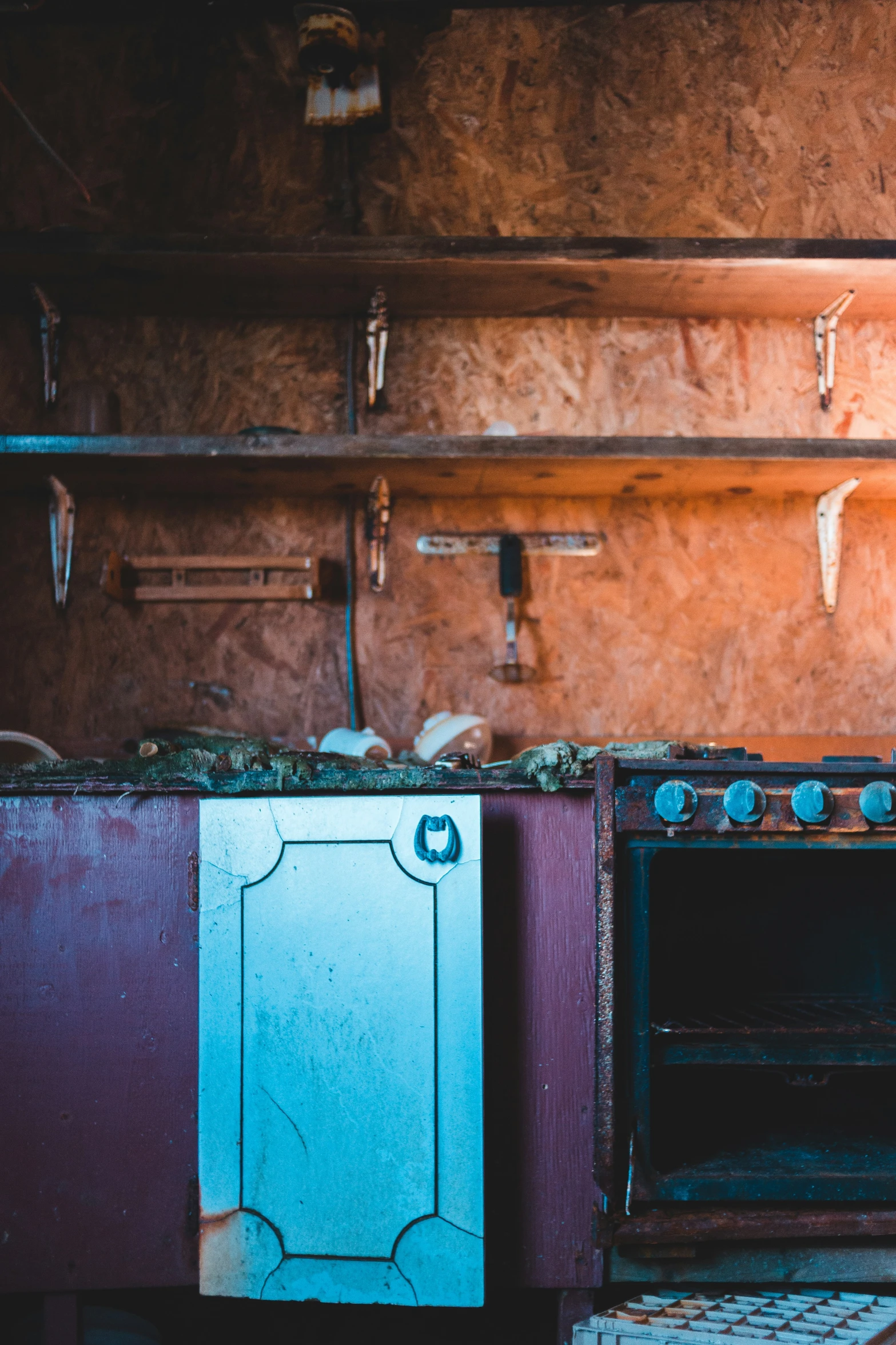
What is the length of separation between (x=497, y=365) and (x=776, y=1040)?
6.44ft

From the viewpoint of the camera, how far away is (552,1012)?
4.72ft

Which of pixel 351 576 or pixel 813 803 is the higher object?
pixel 351 576

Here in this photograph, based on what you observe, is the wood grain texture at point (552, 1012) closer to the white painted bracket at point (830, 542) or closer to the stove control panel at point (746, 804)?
the stove control panel at point (746, 804)

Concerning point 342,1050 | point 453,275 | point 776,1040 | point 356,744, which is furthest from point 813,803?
point 453,275

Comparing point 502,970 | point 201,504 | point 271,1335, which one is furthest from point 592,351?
point 271,1335

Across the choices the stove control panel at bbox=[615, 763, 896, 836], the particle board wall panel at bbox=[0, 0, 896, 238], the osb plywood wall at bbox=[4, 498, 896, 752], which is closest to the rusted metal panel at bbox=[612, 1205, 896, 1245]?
the stove control panel at bbox=[615, 763, 896, 836]

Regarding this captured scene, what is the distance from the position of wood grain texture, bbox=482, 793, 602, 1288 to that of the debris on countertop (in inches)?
1.7

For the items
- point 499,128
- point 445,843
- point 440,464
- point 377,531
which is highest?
point 499,128

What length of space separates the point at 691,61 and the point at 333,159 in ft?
3.48

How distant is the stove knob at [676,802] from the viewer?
53.2 inches

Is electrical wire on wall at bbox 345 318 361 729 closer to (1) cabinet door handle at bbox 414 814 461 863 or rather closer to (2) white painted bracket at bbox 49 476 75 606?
(2) white painted bracket at bbox 49 476 75 606

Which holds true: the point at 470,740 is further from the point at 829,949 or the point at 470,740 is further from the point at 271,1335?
the point at 271,1335

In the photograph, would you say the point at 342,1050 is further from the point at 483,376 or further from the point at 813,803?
the point at 483,376

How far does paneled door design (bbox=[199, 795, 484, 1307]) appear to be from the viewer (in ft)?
4.49
